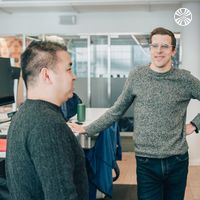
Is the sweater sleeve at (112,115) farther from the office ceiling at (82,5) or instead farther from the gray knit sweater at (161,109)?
the office ceiling at (82,5)

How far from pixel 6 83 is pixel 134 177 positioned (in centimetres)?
244

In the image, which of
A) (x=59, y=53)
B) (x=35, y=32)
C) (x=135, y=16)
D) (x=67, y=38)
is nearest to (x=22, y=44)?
(x=35, y=32)

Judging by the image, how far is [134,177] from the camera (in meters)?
4.70

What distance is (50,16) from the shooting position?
6551mm

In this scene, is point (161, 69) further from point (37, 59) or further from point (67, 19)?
point (67, 19)

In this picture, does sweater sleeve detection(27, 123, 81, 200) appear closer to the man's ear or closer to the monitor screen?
the man's ear

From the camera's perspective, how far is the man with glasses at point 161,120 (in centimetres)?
197

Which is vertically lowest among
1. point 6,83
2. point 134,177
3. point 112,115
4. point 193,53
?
point 134,177

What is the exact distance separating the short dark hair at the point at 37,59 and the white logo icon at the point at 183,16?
4642 mm

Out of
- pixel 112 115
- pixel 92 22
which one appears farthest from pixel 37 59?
pixel 92 22

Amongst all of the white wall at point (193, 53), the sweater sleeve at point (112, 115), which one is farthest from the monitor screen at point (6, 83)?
the white wall at point (193, 53)

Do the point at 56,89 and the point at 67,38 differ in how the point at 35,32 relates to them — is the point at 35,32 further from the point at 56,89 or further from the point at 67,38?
the point at 56,89

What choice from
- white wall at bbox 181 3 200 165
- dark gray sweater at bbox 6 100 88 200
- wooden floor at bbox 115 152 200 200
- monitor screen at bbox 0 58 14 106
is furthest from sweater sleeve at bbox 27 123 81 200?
white wall at bbox 181 3 200 165

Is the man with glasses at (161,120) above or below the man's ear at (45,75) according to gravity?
below
